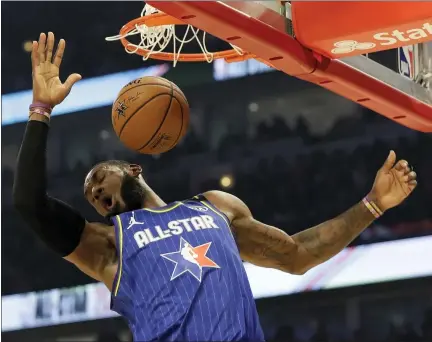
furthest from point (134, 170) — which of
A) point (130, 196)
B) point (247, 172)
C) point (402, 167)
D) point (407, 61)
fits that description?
point (247, 172)

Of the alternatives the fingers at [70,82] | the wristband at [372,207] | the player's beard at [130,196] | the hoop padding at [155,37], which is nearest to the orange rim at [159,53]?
the hoop padding at [155,37]

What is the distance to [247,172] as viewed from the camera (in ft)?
24.9

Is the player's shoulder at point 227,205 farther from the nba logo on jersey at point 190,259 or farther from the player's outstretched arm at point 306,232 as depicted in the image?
the nba logo on jersey at point 190,259

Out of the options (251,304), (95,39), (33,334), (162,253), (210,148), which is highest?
(95,39)

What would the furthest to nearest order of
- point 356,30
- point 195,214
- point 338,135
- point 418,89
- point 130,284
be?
point 338,135 < point 418,89 < point 356,30 < point 195,214 < point 130,284

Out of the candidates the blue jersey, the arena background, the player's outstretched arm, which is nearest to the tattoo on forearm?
the player's outstretched arm

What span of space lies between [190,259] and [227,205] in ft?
1.20

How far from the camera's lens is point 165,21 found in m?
3.30

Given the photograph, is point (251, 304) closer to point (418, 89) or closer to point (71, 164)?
point (418, 89)

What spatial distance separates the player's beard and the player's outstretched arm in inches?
A: 9.5

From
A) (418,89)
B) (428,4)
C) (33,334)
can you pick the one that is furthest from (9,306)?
(428,4)

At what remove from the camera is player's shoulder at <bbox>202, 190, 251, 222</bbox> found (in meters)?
3.04

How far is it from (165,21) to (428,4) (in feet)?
3.22

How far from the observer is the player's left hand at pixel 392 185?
126 inches
